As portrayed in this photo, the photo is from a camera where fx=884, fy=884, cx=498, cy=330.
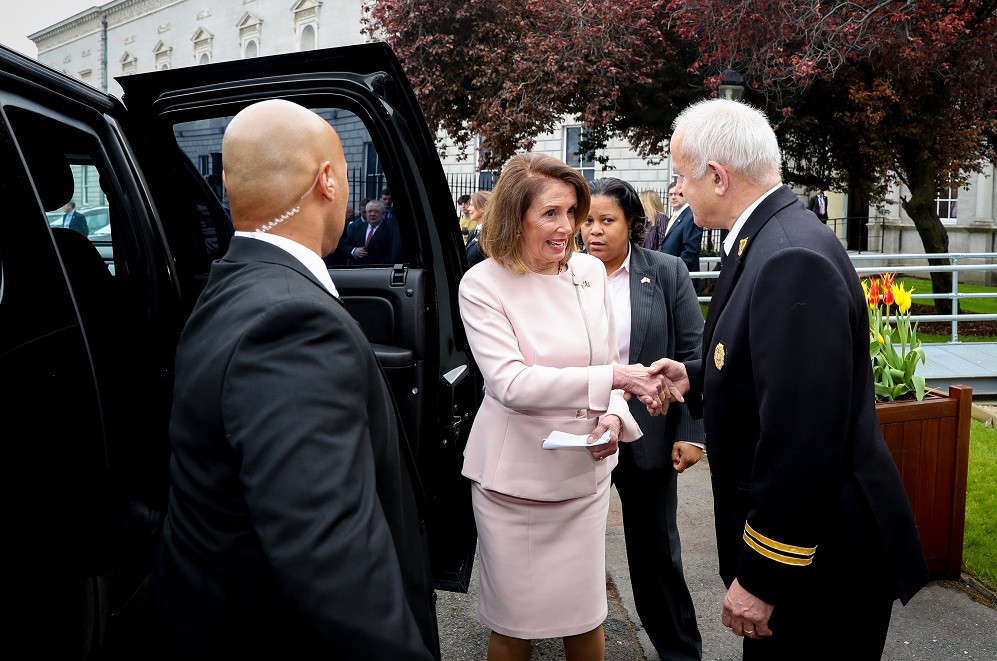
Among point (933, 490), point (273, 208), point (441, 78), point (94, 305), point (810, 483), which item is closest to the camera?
point (273, 208)

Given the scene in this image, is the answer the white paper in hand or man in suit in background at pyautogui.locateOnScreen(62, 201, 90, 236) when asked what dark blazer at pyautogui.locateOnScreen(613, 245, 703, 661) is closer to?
the white paper in hand

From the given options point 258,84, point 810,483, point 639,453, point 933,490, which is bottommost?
point 933,490

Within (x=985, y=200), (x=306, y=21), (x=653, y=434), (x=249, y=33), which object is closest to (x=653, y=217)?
(x=653, y=434)

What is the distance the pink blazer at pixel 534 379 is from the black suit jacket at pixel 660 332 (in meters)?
0.48

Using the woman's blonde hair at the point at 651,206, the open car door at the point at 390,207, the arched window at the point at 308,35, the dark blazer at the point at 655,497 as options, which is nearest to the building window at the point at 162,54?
the arched window at the point at 308,35

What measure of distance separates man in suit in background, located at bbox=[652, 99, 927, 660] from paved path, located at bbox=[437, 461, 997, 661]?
4.69 ft

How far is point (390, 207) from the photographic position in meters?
3.23

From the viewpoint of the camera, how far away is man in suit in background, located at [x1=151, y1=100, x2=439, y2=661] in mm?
1399

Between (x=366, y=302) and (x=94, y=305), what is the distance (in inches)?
39.6

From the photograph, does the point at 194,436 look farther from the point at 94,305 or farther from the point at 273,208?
the point at 94,305

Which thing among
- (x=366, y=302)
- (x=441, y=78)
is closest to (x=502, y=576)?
(x=366, y=302)

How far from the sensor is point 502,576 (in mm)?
2949

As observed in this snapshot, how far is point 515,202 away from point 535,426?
75 centimetres

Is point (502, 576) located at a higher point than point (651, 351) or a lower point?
lower
